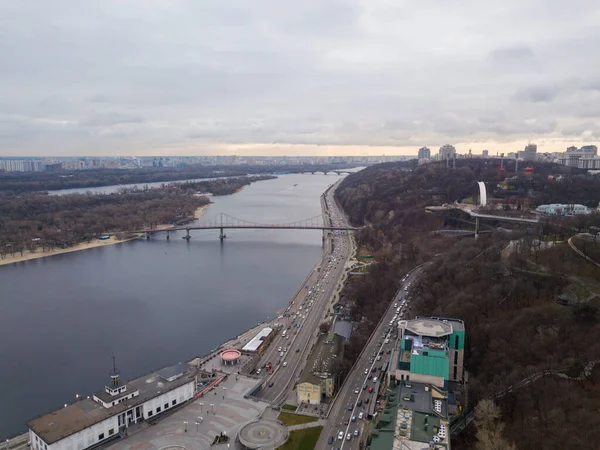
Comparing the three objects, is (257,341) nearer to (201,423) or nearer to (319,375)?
(319,375)

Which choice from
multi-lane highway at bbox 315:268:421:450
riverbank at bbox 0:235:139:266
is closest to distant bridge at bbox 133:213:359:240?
riverbank at bbox 0:235:139:266

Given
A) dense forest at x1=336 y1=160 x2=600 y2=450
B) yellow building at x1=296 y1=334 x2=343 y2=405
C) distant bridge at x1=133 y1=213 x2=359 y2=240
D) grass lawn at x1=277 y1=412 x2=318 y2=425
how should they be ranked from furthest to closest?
distant bridge at x1=133 y1=213 x2=359 y2=240, yellow building at x1=296 y1=334 x2=343 y2=405, grass lawn at x1=277 y1=412 x2=318 y2=425, dense forest at x1=336 y1=160 x2=600 y2=450

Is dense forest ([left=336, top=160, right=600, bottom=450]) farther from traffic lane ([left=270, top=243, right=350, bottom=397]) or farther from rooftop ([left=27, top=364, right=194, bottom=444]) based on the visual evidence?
rooftop ([left=27, top=364, right=194, bottom=444])

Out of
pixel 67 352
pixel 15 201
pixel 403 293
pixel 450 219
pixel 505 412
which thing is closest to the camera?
pixel 505 412

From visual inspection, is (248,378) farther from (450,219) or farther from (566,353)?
(450,219)

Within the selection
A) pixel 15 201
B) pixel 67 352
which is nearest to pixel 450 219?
pixel 67 352

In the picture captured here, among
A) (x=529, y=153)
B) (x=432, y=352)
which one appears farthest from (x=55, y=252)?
(x=529, y=153)
